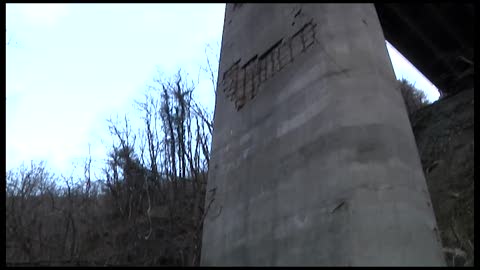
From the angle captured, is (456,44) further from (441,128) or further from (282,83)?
(282,83)

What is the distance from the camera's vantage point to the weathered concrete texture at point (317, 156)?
3.00 meters

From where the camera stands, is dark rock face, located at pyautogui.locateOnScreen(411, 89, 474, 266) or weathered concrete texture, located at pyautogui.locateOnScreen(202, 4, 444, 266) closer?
weathered concrete texture, located at pyautogui.locateOnScreen(202, 4, 444, 266)

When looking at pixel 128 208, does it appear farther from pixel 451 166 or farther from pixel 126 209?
pixel 451 166

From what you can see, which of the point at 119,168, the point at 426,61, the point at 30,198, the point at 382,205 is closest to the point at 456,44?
the point at 426,61

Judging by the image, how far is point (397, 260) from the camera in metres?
2.79

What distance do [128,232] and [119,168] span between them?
3620 mm

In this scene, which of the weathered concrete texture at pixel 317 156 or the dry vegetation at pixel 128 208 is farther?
the dry vegetation at pixel 128 208

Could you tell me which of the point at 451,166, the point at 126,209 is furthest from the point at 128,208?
the point at 451,166

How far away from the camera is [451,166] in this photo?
6.23m

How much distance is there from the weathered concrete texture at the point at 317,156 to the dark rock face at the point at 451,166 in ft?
→ 4.92

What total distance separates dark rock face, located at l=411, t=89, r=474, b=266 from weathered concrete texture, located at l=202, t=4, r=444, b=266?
1498 millimetres

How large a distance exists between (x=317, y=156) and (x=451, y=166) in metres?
3.44

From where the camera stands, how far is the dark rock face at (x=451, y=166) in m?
4.72

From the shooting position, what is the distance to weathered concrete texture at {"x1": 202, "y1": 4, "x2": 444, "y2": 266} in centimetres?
300
